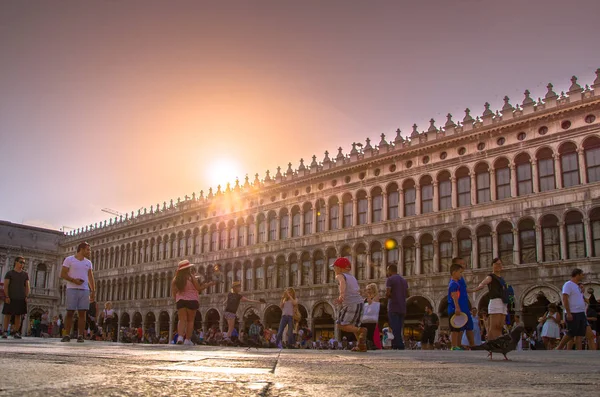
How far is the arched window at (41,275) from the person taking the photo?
6425 centimetres

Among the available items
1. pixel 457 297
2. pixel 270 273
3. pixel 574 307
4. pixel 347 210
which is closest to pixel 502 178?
pixel 347 210

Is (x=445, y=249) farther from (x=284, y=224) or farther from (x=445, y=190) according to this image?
(x=284, y=224)

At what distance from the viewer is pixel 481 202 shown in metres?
29.9

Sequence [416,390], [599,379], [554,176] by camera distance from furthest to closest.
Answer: [554,176], [599,379], [416,390]

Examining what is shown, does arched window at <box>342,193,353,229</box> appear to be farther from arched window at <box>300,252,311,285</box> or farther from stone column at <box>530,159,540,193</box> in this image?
stone column at <box>530,159,540,193</box>

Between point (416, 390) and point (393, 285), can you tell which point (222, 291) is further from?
point (416, 390)

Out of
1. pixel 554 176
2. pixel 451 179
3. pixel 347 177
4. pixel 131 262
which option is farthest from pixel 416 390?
pixel 131 262

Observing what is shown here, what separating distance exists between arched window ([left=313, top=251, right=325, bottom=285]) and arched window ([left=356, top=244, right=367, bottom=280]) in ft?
8.71

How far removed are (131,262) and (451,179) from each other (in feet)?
106

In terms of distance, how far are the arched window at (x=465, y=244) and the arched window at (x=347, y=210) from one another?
24.0 feet

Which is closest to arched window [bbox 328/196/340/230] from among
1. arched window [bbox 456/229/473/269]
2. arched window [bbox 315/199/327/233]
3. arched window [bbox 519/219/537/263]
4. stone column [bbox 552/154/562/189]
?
arched window [bbox 315/199/327/233]

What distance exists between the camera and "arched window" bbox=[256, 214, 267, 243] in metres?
41.0

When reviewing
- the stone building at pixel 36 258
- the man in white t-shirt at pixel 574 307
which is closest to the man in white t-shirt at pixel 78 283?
the man in white t-shirt at pixel 574 307

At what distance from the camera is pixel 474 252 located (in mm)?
29516
